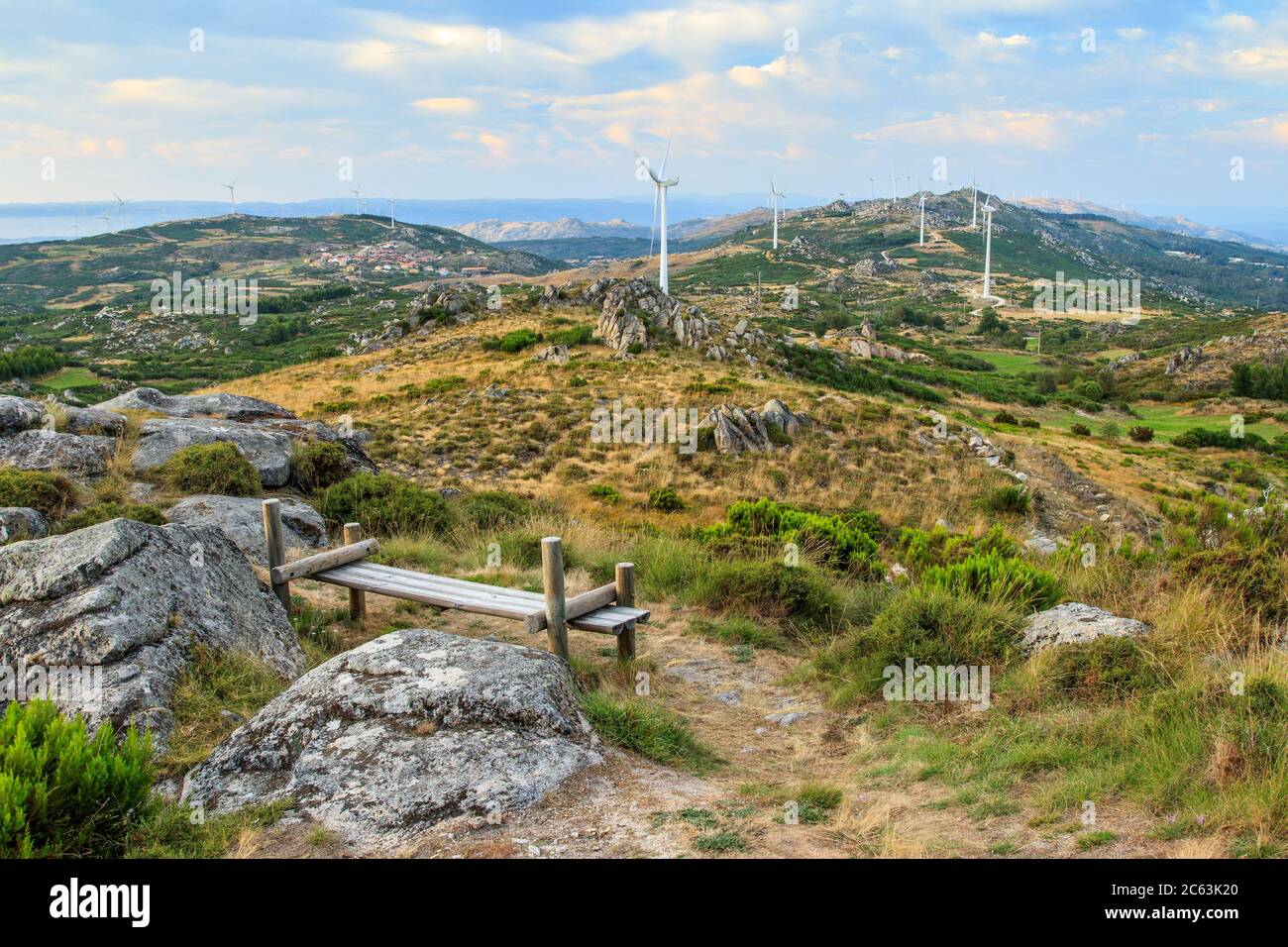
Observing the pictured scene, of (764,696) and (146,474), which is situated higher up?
(146,474)

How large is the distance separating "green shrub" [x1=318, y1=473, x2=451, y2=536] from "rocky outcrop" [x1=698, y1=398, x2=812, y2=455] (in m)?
15.8

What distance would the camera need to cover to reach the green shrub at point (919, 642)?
7777 mm

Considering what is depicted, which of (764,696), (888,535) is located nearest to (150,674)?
(764,696)

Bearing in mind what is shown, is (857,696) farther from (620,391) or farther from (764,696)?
(620,391)

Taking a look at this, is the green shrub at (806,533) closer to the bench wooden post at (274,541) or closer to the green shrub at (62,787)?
the bench wooden post at (274,541)

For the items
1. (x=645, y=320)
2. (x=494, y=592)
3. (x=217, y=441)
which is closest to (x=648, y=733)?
(x=494, y=592)

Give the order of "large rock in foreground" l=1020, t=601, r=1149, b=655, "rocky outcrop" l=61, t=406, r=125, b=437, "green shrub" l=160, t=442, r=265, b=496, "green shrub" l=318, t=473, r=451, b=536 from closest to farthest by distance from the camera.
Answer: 1. "large rock in foreground" l=1020, t=601, r=1149, b=655
2. "green shrub" l=160, t=442, r=265, b=496
3. "green shrub" l=318, t=473, r=451, b=536
4. "rocky outcrop" l=61, t=406, r=125, b=437

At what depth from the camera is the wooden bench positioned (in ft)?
25.2

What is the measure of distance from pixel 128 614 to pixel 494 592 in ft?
10.5

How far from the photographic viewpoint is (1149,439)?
161 feet

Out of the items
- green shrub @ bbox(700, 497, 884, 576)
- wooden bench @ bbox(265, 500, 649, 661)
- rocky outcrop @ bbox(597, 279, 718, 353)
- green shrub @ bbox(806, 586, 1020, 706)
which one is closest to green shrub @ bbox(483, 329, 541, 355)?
rocky outcrop @ bbox(597, 279, 718, 353)

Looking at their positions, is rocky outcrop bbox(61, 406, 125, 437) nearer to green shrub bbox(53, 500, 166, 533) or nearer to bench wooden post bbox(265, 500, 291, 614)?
green shrub bbox(53, 500, 166, 533)
